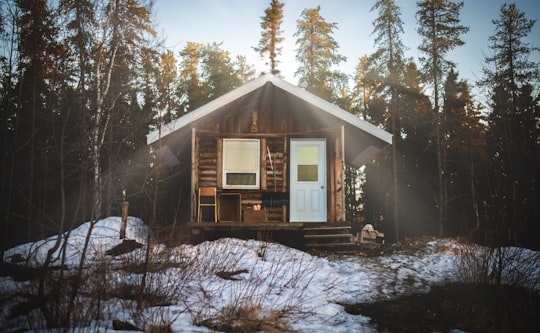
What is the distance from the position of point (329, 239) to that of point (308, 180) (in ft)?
6.41

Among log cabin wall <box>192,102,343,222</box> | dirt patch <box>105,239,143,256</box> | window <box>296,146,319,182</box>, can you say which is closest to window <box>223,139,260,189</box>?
log cabin wall <box>192,102,343,222</box>

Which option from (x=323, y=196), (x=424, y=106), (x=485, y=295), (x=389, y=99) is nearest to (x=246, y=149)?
(x=323, y=196)

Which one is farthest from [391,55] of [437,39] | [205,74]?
[205,74]

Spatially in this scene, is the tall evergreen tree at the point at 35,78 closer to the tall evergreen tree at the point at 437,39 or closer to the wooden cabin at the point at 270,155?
the wooden cabin at the point at 270,155

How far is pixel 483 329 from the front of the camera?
15.6ft

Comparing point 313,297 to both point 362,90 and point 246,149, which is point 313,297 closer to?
point 246,149

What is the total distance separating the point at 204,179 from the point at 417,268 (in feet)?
20.6

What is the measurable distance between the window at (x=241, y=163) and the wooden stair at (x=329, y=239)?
222 cm

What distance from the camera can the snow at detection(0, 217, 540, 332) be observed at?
4.55 m

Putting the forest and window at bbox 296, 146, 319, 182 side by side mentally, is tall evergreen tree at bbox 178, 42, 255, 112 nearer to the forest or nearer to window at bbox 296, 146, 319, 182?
the forest

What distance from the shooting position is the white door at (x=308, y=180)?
10.8m

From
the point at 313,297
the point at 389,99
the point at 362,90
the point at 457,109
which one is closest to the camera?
the point at 313,297

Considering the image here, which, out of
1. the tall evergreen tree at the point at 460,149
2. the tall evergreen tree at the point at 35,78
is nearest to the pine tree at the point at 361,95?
the tall evergreen tree at the point at 460,149

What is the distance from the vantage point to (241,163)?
1101 centimetres
